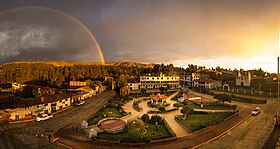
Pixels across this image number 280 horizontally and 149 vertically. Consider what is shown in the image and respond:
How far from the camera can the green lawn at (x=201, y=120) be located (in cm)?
2495

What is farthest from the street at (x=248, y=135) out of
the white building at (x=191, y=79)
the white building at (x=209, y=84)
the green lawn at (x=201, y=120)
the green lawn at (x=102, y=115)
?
the white building at (x=191, y=79)

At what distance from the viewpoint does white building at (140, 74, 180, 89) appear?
7612cm

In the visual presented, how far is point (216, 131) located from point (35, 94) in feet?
131

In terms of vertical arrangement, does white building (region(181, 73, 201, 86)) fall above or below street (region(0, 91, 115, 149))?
above

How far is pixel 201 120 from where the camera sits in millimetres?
27906

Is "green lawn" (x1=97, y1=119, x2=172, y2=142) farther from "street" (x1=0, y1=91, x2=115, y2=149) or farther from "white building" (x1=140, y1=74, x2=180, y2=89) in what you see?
"white building" (x1=140, y1=74, x2=180, y2=89)

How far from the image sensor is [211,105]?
39.6 meters

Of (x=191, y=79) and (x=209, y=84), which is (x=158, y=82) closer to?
(x=191, y=79)

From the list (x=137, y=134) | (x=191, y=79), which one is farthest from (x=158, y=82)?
(x=137, y=134)

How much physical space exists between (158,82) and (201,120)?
4961 cm

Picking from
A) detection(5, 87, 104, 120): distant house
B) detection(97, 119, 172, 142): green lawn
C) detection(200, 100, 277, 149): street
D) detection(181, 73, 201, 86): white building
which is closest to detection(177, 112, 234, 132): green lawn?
detection(200, 100, 277, 149): street

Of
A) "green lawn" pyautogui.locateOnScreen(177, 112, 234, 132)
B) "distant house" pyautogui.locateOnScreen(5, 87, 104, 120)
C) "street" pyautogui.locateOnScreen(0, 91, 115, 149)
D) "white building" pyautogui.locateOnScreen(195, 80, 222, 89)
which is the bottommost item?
"street" pyautogui.locateOnScreen(0, 91, 115, 149)

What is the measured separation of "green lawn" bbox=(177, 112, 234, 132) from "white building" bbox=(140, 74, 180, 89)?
4518 cm

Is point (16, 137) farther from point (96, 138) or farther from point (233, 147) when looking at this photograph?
point (233, 147)
